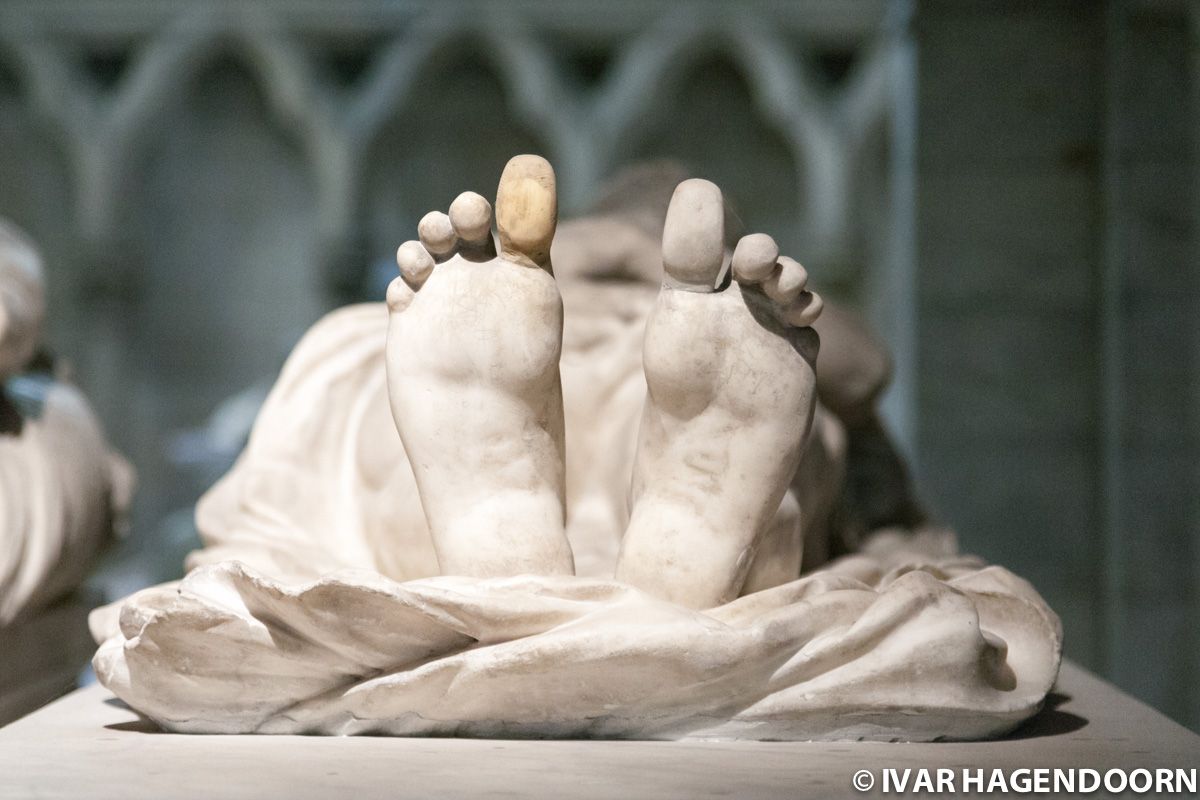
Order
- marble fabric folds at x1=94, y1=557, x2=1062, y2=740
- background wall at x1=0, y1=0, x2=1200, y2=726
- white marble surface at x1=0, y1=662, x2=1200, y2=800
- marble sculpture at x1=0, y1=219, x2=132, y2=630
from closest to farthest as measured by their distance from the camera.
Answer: white marble surface at x1=0, y1=662, x2=1200, y2=800, marble fabric folds at x1=94, y1=557, x2=1062, y2=740, marble sculpture at x1=0, y1=219, x2=132, y2=630, background wall at x1=0, y1=0, x2=1200, y2=726

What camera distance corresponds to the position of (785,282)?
1.63 metres

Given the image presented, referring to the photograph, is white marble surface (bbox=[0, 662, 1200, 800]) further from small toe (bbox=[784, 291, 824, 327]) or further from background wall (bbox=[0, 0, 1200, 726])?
background wall (bbox=[0, 0, 1200, 726])

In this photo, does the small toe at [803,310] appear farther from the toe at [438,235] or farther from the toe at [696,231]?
the toe at [438,235]

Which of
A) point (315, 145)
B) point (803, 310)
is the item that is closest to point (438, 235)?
point (803, 310)

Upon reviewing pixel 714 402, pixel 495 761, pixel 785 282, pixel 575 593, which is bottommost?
pixel 495 761

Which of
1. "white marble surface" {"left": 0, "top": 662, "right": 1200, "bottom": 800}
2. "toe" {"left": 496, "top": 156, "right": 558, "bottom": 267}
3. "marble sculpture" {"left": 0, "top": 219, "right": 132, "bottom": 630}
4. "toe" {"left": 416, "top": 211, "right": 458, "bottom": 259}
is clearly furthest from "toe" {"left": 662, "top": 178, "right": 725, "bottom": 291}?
"marble sculpture" {"left": 0, "top": 219, "right": 132, "bottom": 630}

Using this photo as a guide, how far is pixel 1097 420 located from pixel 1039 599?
1.80 metres

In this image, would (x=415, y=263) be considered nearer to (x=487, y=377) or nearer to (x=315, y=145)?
(x=487, y=377)

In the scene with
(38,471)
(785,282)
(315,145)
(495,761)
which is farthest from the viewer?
(315,145)

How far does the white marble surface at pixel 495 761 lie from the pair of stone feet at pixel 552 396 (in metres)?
0.21

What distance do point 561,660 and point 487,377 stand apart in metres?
0.30

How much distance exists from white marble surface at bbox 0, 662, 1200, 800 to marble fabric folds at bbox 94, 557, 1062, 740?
26 millimetres

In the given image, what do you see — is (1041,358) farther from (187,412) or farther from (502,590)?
(187,412)

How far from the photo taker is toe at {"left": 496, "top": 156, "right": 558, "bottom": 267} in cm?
166
